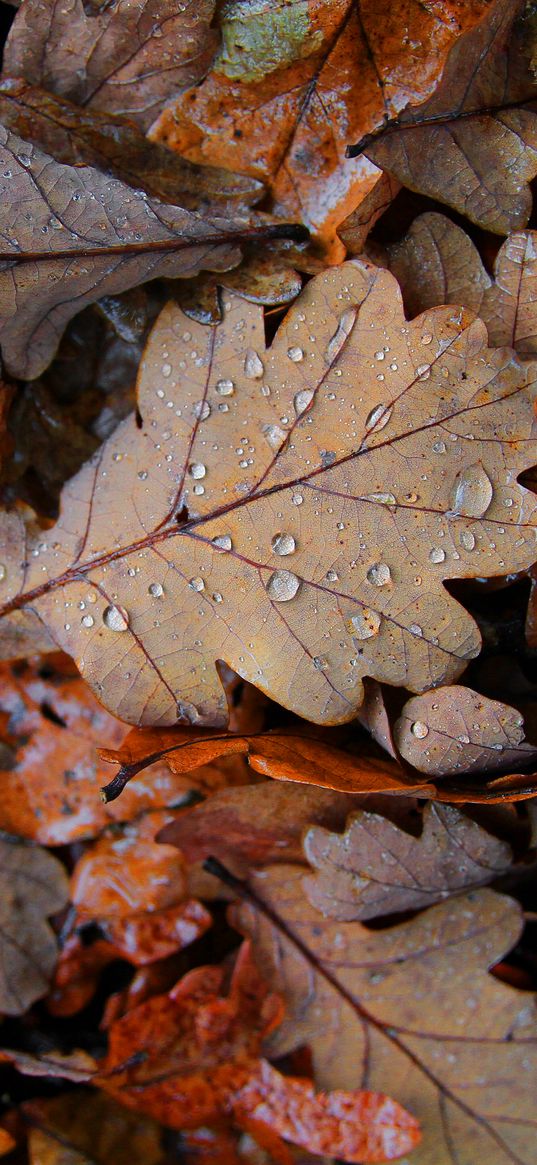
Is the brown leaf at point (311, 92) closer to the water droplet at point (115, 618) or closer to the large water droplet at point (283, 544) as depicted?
the large water droplet at point (283, 544)

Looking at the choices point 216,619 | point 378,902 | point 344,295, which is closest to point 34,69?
point 344,295

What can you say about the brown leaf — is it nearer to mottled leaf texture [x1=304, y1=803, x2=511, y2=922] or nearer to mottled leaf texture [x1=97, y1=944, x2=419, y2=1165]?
mottled leaf texture [x1=304, y1=803, x2=511, y2=922]

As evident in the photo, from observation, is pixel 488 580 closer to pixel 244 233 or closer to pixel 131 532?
pixel 131 532

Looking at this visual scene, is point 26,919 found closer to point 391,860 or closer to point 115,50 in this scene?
point 391,860

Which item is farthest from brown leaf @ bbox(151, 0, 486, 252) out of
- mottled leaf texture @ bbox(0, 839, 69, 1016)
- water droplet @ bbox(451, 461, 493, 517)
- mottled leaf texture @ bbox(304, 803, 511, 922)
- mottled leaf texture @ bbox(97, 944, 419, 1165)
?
mottled leaf texture @ bbox(97, 944, 419, 1165)

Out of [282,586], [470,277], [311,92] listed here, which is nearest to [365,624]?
[282,586]

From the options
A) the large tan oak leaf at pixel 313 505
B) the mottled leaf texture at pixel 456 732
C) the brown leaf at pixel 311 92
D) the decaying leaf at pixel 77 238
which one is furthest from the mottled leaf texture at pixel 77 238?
the mottled leaf texture at pixel 456 732

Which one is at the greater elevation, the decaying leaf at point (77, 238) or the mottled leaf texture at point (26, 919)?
the decaying leaf at point (77, 238)
